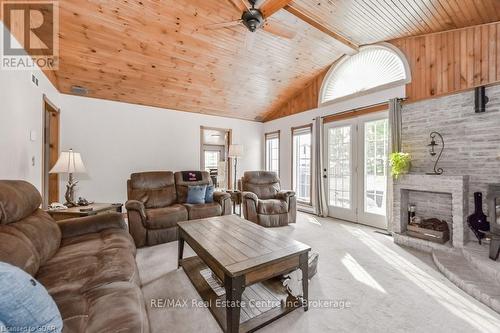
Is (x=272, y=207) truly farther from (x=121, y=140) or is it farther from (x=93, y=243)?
(x=121, y=140)

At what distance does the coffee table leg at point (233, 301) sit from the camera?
1.42 metres

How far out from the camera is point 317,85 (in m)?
5.00

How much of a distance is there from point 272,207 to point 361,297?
2092 mm

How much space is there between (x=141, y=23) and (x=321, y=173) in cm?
413

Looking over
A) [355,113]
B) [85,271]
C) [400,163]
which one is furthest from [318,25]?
[85,271]

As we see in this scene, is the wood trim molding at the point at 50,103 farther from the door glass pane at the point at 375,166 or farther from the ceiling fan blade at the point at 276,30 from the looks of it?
the door glass pane at the point at 375,166

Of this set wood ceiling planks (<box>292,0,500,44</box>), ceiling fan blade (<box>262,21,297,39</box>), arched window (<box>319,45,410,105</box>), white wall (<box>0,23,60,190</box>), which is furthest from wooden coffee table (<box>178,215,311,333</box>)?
arched window (<box>319,45,410,105</box>)

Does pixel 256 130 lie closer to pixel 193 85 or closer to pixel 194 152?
pixel 194 152

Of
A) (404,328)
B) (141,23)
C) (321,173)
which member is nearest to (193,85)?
(141,23)

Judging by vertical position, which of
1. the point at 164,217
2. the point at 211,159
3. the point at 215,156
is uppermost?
the point at 215,156

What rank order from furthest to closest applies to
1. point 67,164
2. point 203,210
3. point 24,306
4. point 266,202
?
point 266,202 < point 203,210 < point 67,164 < point 24,306

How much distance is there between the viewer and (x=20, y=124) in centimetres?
234

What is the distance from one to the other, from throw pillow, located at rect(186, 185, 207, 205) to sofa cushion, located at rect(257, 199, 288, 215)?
3.29 feet

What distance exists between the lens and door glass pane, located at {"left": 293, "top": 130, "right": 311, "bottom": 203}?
17.8 ft
